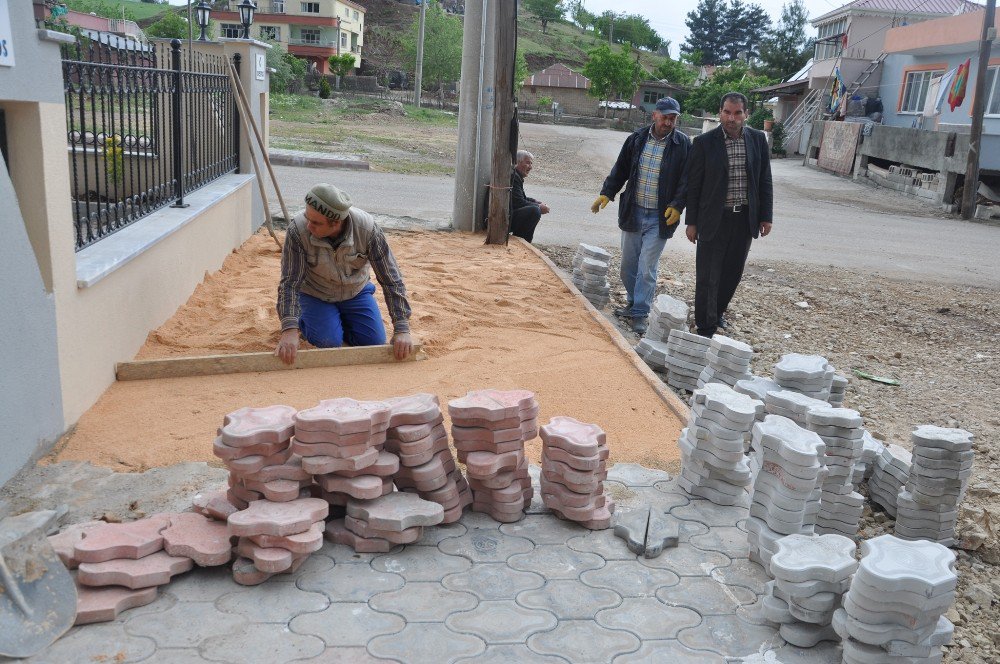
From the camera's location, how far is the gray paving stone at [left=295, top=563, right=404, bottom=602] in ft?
9.74

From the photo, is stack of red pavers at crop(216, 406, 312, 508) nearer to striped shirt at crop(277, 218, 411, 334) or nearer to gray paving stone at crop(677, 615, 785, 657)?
gray paving stone at crop(677, 615, 785, 657)

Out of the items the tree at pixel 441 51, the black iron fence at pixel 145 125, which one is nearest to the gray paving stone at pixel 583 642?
the black iron fence at pixel 145 125

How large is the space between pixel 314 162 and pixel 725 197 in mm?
12790

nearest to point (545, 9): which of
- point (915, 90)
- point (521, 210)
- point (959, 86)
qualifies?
point (915, 90)

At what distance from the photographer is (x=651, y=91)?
7488 cm

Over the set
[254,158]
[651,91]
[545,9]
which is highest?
[545,9]

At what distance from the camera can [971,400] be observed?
6418mm

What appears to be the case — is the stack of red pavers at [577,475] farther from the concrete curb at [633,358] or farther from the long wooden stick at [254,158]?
the long wooden stick at [254,158]

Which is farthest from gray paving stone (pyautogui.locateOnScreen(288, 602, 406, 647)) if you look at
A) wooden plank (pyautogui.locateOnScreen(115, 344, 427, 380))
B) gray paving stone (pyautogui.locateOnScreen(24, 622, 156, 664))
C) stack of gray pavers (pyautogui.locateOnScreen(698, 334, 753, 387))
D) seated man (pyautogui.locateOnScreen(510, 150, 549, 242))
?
seated man (pyautogui.locateOnScreen(510, 150, 549, 242))

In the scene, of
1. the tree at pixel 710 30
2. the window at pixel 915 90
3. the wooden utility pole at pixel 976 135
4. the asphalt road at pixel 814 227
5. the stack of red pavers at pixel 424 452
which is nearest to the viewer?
the stack of red pavers at pixel 424 452

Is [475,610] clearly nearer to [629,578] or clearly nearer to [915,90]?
[629,578]

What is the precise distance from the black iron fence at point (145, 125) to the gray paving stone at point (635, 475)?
11.1 ft

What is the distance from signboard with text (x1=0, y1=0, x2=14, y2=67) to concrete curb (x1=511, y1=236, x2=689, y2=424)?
153 inches

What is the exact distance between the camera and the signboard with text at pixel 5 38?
3406mm
